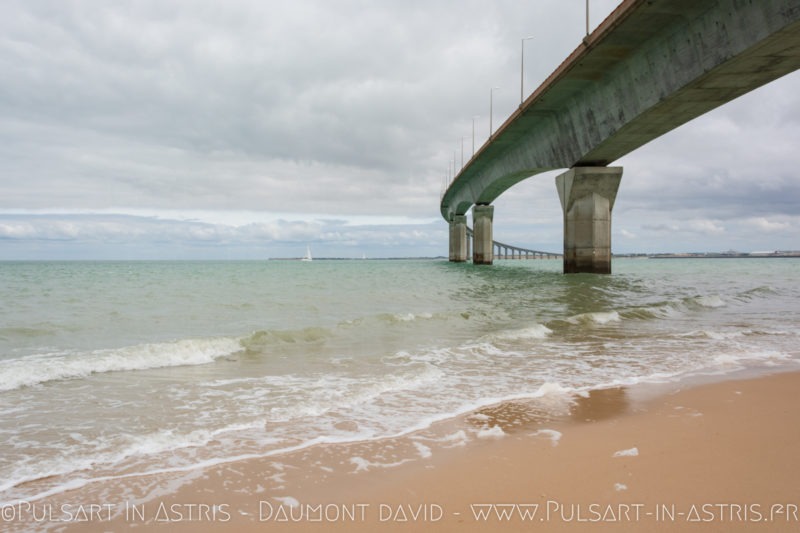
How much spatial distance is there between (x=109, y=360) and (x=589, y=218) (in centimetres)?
2701

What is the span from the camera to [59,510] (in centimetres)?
285

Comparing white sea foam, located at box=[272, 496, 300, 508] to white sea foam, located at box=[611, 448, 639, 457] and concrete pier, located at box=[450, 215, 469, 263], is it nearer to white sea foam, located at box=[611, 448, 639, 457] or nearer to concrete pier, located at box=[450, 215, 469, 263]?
white sea foam, located at box=[611, 448, 639, 457]

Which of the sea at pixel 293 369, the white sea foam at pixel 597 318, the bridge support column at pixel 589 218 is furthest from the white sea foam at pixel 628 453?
the bridge support column at pixel 589 218

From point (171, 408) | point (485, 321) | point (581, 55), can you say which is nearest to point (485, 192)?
point (581, 55)

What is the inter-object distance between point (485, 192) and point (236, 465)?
1860 inches

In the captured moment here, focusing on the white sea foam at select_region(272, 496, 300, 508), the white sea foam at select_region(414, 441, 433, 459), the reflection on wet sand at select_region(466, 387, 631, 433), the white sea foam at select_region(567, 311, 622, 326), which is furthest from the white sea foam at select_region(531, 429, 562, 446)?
the white sea foam at select_region(567, 311, 622, 326)

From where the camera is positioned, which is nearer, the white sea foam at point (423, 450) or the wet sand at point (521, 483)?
the wet sand at point (521, 483)

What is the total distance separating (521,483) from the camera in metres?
2.97

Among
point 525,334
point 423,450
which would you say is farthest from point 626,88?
point 423,450

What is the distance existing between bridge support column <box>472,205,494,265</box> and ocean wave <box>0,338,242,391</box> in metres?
50.3

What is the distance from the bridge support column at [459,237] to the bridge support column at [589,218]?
4713 centimetres

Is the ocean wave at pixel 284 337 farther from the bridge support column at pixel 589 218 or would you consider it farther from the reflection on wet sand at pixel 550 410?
the bridge support column at pixel 589 218

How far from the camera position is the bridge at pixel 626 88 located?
13.6 meters

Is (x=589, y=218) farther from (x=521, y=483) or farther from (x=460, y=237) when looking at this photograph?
(x=460, y=237)
